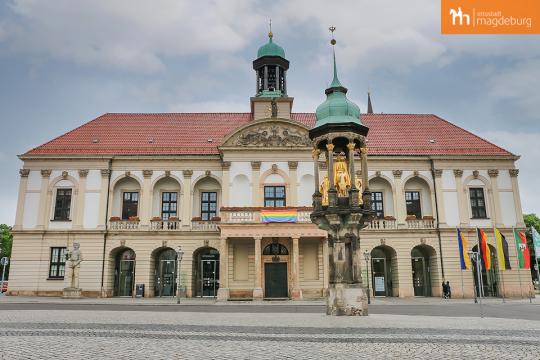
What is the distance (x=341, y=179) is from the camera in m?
16.7

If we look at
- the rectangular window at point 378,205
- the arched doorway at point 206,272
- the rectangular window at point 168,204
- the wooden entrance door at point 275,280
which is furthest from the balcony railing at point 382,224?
the rectangular window at point 168,204

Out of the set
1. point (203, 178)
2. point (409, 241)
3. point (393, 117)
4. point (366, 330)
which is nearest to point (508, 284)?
point (409, 241)

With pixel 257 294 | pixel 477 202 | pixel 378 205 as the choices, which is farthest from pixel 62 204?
pixel 477 202

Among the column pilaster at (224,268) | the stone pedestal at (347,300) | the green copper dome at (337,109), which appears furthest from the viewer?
the column pilaster at (224,268)

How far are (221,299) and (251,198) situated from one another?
776cm

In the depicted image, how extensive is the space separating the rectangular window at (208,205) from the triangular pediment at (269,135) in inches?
171

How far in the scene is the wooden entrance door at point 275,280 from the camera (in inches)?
1248

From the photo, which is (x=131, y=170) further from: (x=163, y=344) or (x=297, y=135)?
(x=163, y=344)

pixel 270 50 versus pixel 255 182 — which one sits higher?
pixel 270 50

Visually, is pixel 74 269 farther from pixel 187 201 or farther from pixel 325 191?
pixel 325 191

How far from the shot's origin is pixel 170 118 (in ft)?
134

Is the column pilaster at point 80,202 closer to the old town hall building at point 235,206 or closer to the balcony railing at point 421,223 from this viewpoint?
the old town hall building at point 235,206

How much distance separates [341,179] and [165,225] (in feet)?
67.2

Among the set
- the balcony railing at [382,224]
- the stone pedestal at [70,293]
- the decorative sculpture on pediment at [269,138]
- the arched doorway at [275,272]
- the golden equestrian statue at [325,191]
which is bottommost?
the stone pedestal at [70,293]
